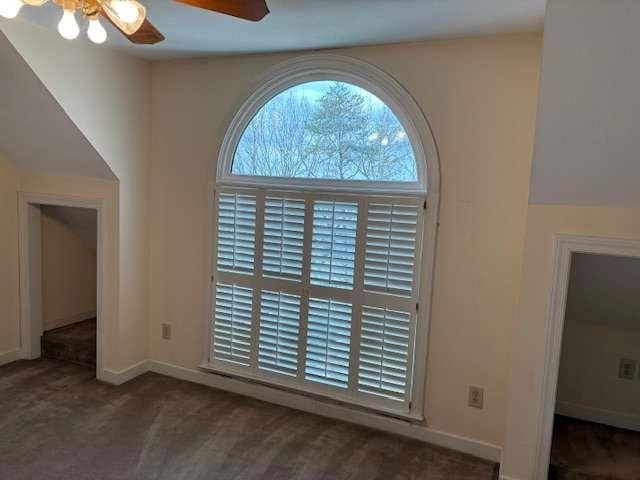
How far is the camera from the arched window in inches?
113

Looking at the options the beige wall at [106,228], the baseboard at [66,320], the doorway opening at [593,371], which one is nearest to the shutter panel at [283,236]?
the beige wall at [106,228]

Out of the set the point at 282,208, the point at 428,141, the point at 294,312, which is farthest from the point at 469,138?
the point at 294,312

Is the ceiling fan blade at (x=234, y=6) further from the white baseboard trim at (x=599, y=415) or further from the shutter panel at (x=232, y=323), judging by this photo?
the white baseboard trim at (x=599, y=415)

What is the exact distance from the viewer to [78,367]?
3807 mm

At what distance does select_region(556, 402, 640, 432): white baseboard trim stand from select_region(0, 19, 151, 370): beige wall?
3.08 m

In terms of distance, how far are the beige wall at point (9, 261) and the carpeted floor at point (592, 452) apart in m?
3.97

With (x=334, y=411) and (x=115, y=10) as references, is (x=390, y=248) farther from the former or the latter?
(x=115, y=10)

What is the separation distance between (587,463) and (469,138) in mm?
1864

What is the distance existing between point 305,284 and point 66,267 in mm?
2470

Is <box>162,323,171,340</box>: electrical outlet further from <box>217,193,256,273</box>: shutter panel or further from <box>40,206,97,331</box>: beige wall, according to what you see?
<box>40,206,97,331</box>: beige wall

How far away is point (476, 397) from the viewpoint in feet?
9.16

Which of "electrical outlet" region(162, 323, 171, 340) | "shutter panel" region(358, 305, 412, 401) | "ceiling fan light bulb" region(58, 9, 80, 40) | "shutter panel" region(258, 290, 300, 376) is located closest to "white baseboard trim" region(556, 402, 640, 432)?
"shutter panel" region(358, 305, 412, 401)

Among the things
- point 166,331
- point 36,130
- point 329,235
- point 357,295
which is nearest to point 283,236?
point 329,235

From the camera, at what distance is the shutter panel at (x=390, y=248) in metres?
2.84
